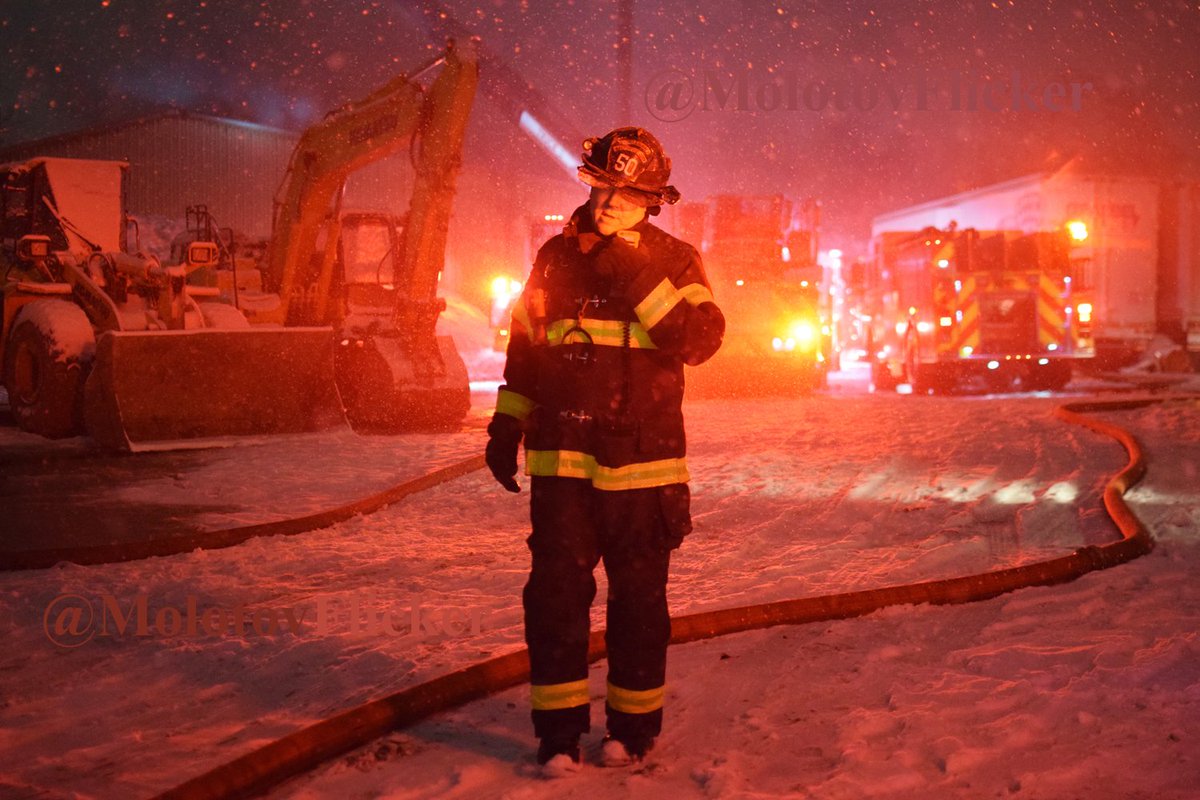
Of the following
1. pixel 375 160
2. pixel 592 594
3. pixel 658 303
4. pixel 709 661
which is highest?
pixel 375 160

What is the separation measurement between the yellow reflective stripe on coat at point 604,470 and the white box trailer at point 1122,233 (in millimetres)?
20031

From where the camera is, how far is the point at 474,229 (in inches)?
1412

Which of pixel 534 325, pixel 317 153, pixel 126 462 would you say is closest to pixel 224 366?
pixel 126 462

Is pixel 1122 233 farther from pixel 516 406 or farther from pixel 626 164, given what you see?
pixel 516 406

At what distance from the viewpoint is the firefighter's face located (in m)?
3.25

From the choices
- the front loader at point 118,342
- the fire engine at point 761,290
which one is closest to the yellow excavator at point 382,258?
the front loader at point 118,342

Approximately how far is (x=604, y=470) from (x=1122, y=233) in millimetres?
23097

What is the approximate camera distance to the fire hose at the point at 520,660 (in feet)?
9.46

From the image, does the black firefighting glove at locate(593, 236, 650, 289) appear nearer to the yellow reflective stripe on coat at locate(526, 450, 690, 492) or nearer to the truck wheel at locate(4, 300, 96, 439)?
the yellow reflective stripe on coat at locate(526, 450, 690, 492)

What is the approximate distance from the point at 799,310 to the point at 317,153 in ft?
28.0

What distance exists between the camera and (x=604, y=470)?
123 inches

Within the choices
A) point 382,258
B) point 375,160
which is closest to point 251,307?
point 382,258

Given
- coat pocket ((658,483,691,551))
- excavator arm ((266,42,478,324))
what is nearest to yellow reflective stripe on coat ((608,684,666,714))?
coat pocket ((658,483,691,551))

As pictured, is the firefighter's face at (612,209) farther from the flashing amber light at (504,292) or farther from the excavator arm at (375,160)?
the flashing amber light at (504,292)
